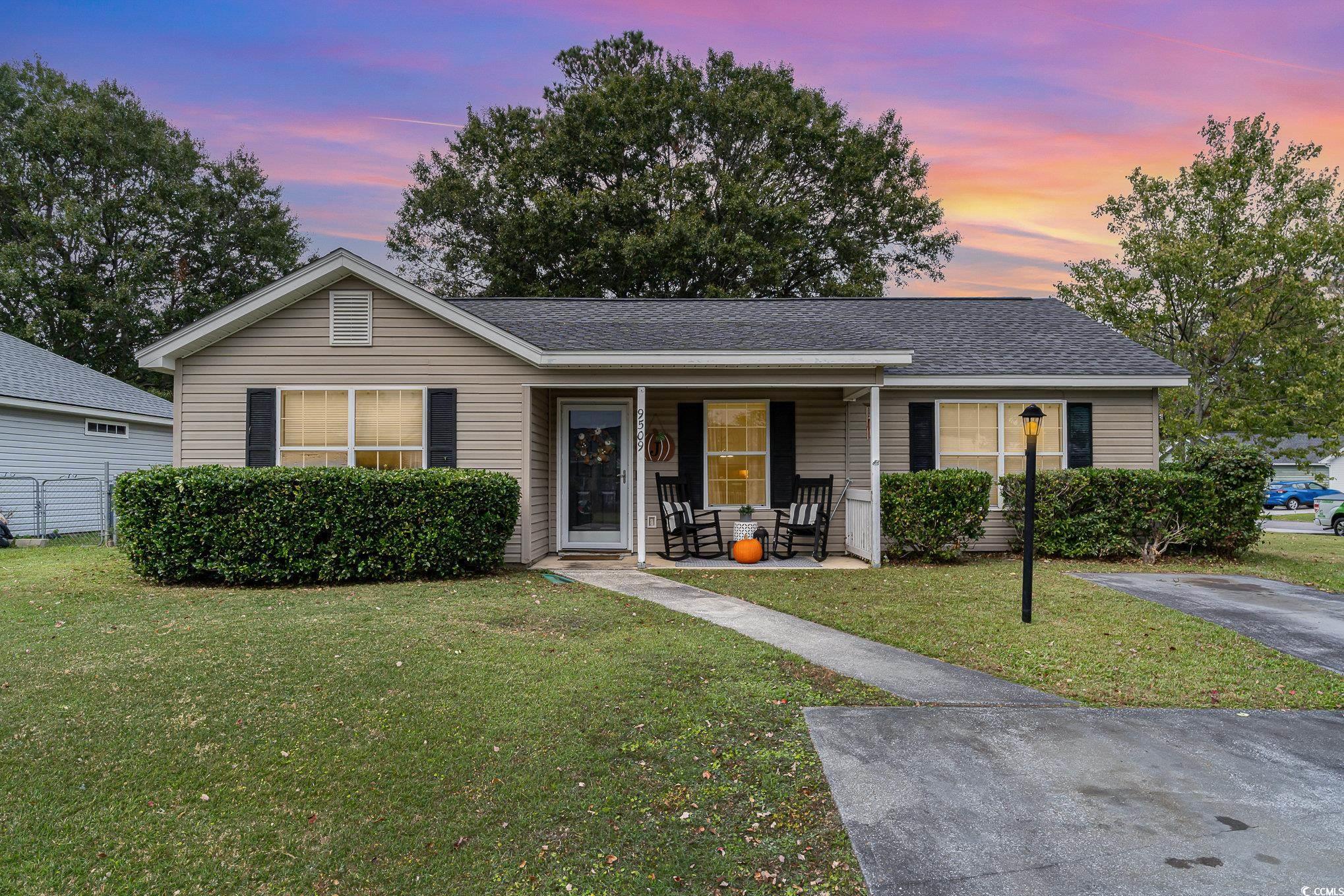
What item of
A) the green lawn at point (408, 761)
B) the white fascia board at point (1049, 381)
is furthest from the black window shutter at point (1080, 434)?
the green lawn at point (408, 761)

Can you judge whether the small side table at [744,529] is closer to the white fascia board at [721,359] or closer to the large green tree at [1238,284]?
the white fascia board at [721,359]

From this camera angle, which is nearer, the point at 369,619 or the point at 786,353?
the point at 369,619

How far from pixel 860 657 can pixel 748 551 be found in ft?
15.2

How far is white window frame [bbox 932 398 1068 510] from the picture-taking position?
1073 cm

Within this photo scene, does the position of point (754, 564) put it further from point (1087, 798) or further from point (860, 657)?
point (1087, 798)

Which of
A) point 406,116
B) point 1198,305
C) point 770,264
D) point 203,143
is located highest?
point 203,143

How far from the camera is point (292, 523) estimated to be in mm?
7863

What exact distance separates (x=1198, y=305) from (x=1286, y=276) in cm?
178

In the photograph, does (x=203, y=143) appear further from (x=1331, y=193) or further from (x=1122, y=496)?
(x=1331, y=193)

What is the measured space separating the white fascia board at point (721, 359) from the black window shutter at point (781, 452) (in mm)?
1460

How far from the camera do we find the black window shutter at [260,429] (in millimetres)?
9406

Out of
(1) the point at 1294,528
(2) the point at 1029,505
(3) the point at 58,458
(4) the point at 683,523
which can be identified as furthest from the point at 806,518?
(1) the point at 1294,528

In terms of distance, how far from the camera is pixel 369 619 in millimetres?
6113

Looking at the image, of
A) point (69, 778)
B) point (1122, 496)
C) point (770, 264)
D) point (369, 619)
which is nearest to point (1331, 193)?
point (770, 264)
